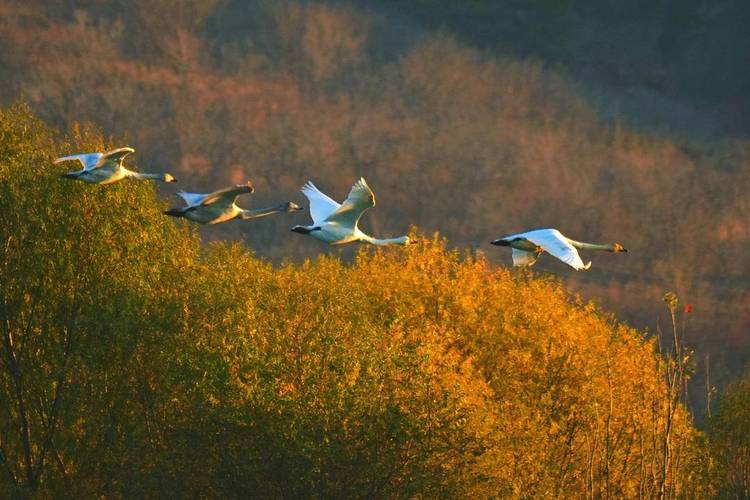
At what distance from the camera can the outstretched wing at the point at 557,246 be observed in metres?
22.8

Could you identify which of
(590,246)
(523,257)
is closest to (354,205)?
(523,257)

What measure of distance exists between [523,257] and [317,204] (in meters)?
6.63

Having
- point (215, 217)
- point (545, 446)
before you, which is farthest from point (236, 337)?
point (215, 217)

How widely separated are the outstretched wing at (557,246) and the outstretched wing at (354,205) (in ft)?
11.0

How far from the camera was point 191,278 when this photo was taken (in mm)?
52156

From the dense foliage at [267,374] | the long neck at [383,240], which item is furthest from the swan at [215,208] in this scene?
the dense foliage at [267,374]

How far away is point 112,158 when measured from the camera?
28141 mm

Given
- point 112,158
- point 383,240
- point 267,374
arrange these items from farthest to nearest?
point 267,374 → point 383,240 → point 112,158

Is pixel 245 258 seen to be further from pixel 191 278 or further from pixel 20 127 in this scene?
pixel 20 127

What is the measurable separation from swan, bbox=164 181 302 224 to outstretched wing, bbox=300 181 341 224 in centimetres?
245

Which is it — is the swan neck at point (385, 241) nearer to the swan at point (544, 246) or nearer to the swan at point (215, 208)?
the swan at point (215, 208)

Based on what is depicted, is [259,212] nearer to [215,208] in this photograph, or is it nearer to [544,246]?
[215,208]

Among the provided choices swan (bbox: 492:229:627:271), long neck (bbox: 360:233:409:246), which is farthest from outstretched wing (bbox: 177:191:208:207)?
swan (bbox: 492:229:627:271)

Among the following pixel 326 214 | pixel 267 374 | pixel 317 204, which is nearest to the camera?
pixel 326 214
